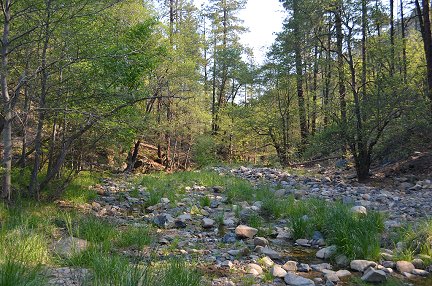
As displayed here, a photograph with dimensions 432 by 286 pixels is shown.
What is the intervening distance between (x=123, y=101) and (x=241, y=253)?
335cm

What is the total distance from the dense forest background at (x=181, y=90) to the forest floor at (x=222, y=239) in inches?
61.4

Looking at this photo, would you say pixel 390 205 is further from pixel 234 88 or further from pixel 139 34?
pixel 234 88

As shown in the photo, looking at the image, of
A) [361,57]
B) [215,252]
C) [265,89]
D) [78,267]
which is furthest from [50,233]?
[265,89]

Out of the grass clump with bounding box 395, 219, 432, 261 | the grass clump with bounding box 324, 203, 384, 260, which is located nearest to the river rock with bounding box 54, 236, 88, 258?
the grass clump with bounding box 324, 203, 384, 260

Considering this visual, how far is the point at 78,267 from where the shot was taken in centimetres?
374

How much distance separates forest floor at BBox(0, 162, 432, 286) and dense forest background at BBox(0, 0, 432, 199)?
156 cm

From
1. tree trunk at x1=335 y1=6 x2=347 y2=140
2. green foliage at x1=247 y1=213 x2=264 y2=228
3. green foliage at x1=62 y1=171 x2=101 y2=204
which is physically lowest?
green foliage at x1=247 y1=213 x2=264 y2=228

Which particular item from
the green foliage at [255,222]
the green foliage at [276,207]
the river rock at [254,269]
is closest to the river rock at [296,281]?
the river rock at [254,269]

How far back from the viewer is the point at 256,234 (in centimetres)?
628

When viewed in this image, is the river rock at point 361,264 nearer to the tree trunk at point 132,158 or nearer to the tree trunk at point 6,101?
the tree trunk at point 6,101

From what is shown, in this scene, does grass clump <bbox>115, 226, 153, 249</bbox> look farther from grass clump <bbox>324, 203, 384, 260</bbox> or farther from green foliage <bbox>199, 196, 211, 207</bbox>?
green foliage <bbox>199, 196, 211, 207</bbox>

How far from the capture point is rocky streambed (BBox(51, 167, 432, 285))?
4434 mm

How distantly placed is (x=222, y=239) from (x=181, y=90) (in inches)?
110

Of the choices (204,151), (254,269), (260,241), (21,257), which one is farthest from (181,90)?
(204,151)
